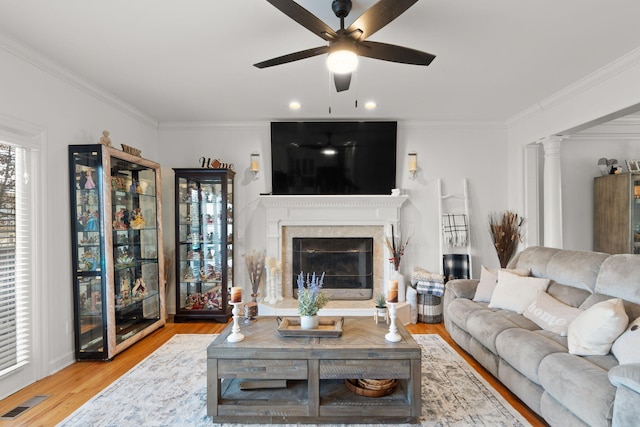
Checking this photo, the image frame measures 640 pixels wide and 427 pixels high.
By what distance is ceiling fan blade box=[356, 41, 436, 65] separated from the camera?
2.11 m

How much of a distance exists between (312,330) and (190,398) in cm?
105

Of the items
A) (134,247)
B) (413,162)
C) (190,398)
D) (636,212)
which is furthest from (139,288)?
(636,212)

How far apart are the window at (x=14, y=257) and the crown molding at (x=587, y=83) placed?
16.1 ft

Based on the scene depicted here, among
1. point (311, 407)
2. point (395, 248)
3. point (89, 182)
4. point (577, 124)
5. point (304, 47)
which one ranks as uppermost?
point (304, 47)

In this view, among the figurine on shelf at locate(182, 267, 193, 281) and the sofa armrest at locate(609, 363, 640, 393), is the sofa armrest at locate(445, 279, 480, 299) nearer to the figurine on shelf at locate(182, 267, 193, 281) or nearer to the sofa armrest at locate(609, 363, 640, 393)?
the sofa armrest at locate(609, 363, 640, 393)

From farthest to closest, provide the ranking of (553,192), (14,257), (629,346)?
1. (553,192)
2. (14,257)
3. (629,346)

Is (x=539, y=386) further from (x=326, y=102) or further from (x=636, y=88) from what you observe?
(x=326, y=102)

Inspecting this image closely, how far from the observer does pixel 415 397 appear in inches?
87.0

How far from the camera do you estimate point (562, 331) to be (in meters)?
2.52

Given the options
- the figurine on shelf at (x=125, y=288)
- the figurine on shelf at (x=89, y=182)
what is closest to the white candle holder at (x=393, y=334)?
the figurine on shelf at (x=125, y=288)

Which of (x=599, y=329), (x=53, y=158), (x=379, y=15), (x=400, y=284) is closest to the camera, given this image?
(x=379, y=15)

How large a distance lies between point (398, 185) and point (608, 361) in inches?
123

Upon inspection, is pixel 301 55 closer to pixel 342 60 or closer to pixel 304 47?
pixel 342 60

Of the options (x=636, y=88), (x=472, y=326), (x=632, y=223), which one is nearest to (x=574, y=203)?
(x=632, y=223)
